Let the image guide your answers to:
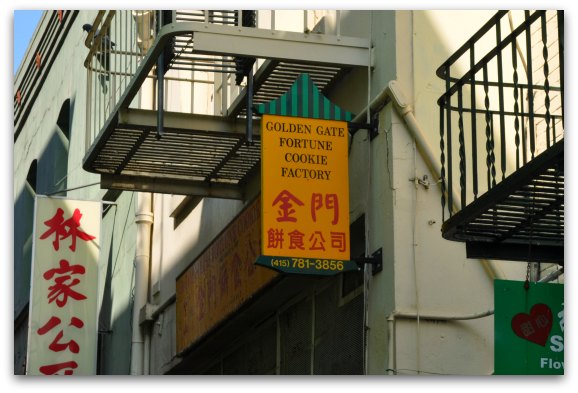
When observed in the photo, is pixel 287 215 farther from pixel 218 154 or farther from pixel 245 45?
pixel 218 154

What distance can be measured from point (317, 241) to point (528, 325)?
1892 millimetres

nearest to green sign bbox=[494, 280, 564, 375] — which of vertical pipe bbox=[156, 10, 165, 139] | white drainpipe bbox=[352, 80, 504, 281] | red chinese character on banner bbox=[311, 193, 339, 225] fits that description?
white drainpipe bbox=[352, 80, 504, 281]

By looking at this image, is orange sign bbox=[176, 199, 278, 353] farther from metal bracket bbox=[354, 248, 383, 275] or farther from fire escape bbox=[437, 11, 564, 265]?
fire escape bbox=[437, 11, 564, 265]

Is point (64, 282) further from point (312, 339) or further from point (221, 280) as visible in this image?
point (312, 339)

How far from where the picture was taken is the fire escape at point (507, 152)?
8.69 m

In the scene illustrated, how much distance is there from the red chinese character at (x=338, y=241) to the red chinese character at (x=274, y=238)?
0.35 meters

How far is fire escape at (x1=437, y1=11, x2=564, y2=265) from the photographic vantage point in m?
8.69

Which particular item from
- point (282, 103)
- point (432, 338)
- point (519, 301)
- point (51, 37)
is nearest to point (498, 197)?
point (519, 301)

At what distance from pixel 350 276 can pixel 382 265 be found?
77cm

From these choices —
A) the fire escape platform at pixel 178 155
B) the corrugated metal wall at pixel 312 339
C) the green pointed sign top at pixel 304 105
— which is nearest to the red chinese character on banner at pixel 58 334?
the corrugated metal wall at pixel 312 339

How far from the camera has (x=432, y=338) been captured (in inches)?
390

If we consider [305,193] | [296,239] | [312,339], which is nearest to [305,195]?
[305,193]

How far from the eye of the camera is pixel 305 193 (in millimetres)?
10219

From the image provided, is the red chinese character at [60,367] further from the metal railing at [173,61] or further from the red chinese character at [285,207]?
the red chinese character at [285,207]
